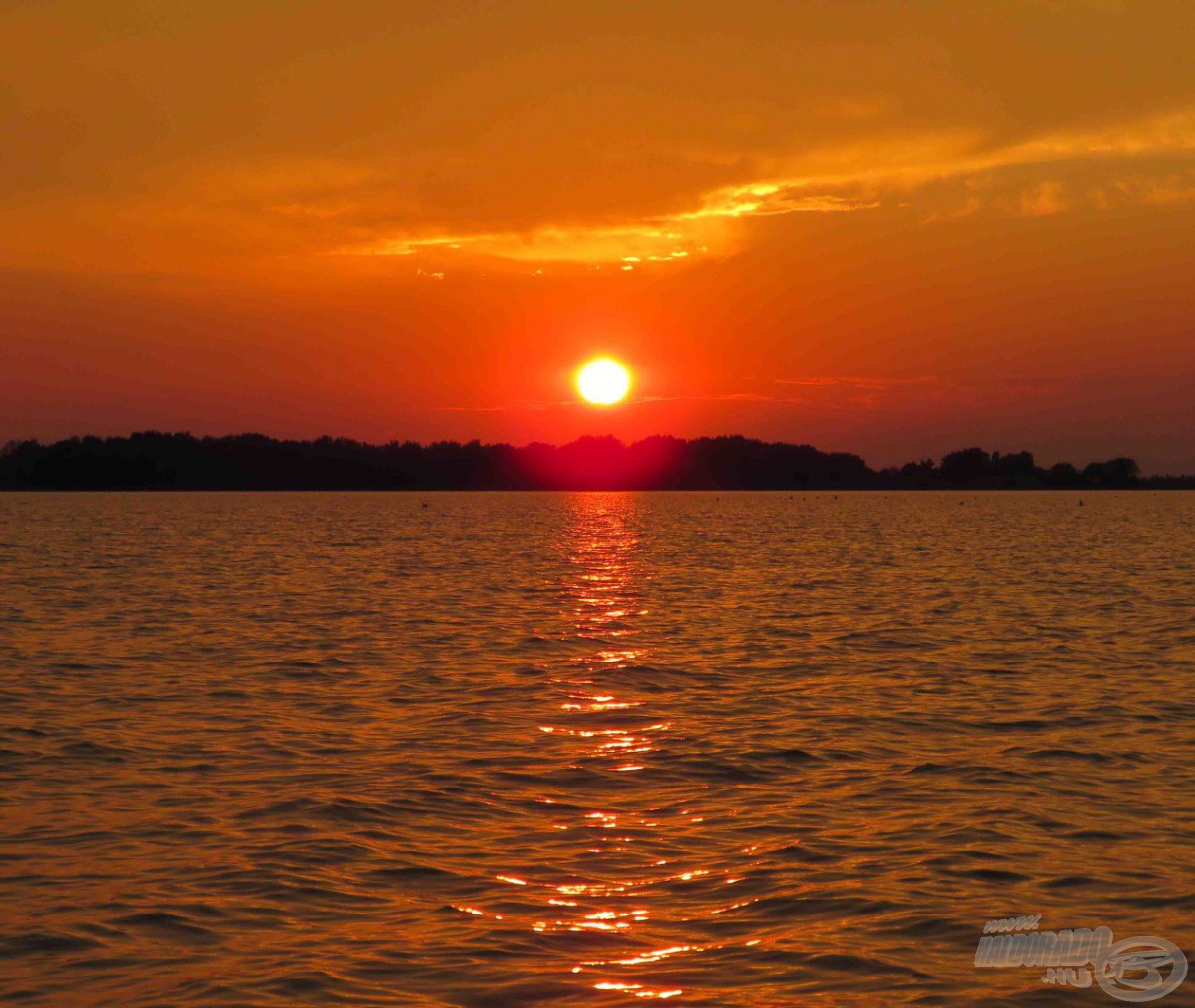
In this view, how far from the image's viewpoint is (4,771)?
1984cm

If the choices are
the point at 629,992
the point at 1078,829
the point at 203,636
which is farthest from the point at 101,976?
the point at 203,636

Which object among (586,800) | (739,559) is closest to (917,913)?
(586,800)

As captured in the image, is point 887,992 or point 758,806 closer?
point 887,992

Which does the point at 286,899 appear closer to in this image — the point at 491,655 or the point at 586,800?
the point at 586,800

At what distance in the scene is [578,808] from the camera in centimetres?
1783

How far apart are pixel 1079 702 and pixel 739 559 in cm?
6035

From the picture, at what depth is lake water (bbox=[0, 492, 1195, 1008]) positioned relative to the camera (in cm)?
1208

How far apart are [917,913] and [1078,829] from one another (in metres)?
4.23

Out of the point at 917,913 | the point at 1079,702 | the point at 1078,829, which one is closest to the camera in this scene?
the point at 917,913

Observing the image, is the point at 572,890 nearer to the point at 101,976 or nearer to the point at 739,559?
the point at 101,976

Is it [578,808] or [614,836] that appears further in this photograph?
[578,808]

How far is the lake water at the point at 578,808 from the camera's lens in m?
12.1

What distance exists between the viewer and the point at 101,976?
11781 millimetres

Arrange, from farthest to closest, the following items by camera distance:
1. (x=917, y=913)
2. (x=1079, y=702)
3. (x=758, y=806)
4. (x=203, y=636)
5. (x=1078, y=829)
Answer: (x=203, y=636) < (x=1079, y=702) < (x=758, y=806) < (x=1078, y=829) < (x=917, y=913)
